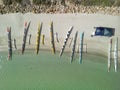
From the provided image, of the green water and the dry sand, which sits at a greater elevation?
the dry sand

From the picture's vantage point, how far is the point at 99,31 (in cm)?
1895

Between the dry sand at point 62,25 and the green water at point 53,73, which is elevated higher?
the dry sand at point 62,25

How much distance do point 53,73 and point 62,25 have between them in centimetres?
264

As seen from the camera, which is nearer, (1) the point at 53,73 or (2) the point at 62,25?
(1) the point at 53,73

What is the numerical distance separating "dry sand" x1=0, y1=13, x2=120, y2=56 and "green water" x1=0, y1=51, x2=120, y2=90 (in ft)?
1.96

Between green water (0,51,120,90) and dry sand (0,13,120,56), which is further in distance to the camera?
dry sand (0,13,120,56)

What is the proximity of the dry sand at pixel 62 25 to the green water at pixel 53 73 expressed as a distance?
597 mm

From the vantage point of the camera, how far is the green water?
655 inches

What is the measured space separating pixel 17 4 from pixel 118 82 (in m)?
7.54

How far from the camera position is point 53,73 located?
17766 mm

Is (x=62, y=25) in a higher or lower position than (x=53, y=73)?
higher

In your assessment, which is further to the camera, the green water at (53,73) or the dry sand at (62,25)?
the dry sand at (62,25)

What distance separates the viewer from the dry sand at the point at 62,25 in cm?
1884

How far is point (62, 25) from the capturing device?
1916 centimetres
